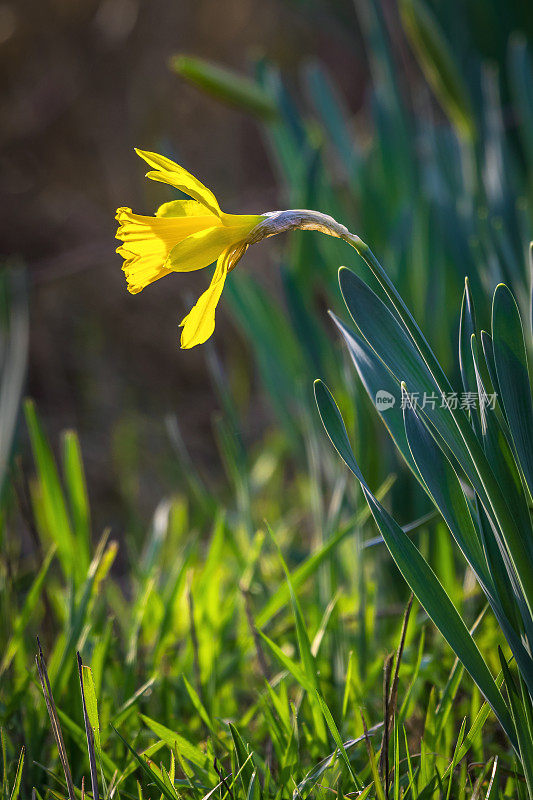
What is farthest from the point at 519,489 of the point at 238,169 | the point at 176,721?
the point at 238,169

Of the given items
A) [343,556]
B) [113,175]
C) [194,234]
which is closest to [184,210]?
[194,234]

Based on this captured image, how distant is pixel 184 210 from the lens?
0.44 meters

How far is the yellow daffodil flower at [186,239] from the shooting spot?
0.42m

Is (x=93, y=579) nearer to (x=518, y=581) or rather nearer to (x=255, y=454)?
(x=518, y=581)

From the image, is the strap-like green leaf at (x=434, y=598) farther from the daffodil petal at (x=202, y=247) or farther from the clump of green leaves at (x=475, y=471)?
the daffodil petal at (x=202, y=247)

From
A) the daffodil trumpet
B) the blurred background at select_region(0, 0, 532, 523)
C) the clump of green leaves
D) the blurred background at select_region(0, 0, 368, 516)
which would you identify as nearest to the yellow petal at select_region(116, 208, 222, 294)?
the daffodil trumpet

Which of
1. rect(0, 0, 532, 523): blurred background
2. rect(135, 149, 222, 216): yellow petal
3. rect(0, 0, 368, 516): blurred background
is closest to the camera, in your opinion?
rect(135, 149, 222, 216): yellow petal

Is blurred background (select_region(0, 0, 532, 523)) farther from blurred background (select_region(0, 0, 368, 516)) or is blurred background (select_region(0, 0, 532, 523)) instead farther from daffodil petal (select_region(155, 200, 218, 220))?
daffodil petal (select_region(155, 200, 218, 220))

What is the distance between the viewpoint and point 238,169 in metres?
3.27

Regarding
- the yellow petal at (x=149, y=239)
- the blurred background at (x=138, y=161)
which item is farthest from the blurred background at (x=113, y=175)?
the yellow petal at (x=149, y=239)

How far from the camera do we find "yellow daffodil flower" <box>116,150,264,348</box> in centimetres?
42

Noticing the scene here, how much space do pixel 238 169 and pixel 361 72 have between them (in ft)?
2.95

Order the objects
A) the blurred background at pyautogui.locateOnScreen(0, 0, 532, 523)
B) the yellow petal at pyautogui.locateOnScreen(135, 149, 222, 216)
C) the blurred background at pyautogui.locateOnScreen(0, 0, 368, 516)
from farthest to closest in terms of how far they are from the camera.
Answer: the blurred background at pyautogui.locateOnScreen(0, 0, 368, 516) → the blurred background at pyautogui.locateOnScreen(0, 0, 532, 523) → the yellow petal at pyautogui.locateOnScreen(135, 149, 222, 216)

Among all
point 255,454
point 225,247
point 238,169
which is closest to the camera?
point 225,247
